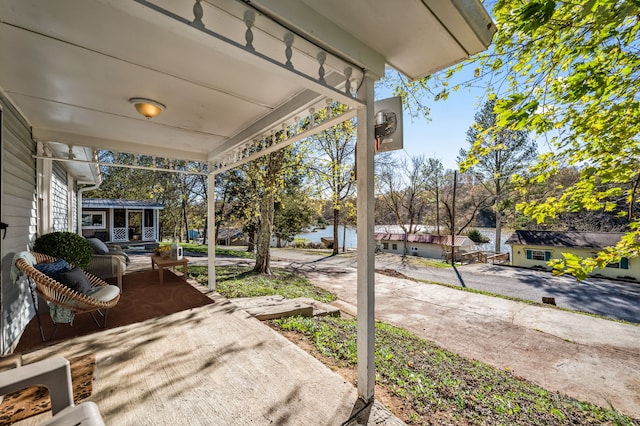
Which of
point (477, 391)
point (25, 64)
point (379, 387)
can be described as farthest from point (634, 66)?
point (25, 64)

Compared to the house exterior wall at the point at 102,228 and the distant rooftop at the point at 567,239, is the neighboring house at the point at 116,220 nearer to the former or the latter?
the house exterior wall at the point at 102,228

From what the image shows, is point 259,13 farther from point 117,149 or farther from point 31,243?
point 31,243

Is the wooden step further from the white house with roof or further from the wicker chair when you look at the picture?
the white house with roof

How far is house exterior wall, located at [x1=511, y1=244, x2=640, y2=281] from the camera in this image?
15445mm

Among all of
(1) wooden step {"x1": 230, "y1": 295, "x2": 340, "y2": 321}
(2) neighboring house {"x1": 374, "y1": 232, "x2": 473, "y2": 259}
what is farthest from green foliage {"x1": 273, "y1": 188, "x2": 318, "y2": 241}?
(1) wooden step {"x1": 230, "y1": 295, "x2": 340, "y2": 321}

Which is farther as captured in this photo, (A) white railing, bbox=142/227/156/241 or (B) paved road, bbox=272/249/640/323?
(A) white railing, bbox=142/227/156/241

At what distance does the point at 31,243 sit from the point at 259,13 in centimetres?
469

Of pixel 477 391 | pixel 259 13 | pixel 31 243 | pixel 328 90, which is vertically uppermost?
pixel 259 13

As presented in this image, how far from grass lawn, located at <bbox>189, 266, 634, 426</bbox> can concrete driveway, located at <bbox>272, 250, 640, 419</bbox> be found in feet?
2.19

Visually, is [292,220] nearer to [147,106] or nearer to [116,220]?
[116,220]

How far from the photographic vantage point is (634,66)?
2262mm

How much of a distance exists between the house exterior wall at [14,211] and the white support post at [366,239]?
10.3 ft

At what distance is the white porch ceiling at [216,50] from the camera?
60.7 inches

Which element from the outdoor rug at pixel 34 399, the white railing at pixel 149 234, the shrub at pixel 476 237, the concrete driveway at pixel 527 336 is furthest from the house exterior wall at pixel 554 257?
the white railing at pixel 149 234
